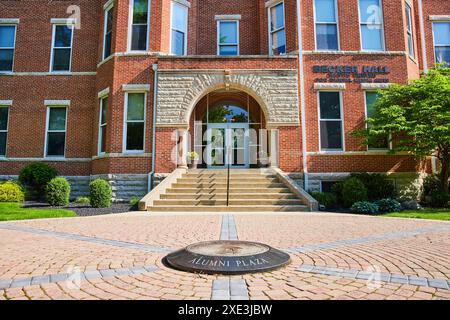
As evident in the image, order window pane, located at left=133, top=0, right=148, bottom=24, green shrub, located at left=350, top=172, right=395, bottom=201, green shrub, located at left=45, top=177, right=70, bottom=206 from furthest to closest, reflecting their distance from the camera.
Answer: window pane, located at left=133, top=0, right=148, bottom=24 → green shrub, located at left=350, top=172, right=395, bottom=201 → green shrub, located at left=45, top=177, right=70, bottom=206

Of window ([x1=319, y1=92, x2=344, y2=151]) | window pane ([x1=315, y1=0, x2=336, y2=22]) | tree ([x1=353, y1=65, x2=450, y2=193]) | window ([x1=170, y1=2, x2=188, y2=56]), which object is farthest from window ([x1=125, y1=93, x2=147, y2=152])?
tree ([x1=353, y1=65, x2=450, y2=193])

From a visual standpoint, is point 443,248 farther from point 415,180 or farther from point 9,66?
point 9,66

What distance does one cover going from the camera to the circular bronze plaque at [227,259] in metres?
3.11

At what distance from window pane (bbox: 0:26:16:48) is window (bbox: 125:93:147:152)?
8589 mm

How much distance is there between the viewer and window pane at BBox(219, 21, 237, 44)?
1647 cm

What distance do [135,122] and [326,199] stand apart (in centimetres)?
895

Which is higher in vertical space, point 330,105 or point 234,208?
point 330,105

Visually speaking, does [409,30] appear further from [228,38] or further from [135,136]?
[135,136]

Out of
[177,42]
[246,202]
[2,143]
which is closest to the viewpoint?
[246,202]

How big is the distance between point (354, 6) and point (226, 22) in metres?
6.85

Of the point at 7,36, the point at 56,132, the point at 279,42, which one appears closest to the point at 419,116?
the point at 279,42

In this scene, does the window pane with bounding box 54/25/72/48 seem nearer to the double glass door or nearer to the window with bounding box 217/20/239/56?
the window with bounding box 217/20/239/56

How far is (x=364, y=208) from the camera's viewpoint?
31.6 ft

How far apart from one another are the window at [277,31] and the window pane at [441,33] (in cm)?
869
